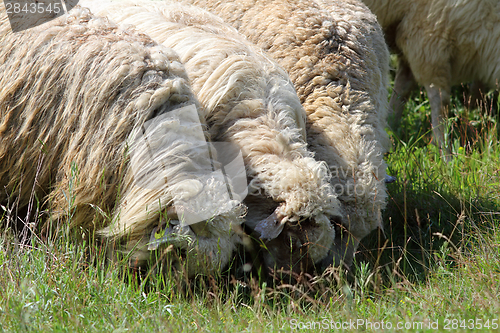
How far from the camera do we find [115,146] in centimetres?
287

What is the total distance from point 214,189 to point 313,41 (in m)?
1.68

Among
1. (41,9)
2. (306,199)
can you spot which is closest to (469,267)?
(306,199)

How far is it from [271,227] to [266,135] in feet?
1.82

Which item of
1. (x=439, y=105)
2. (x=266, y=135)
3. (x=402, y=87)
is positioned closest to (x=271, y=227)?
(x=266, y=135)

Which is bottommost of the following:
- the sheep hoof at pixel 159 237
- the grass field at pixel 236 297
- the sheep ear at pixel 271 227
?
the grass field at pixel 236 297

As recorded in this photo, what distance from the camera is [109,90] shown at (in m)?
2.91

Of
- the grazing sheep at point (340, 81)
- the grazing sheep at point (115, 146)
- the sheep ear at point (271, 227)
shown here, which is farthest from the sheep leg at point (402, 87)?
the grazing sheep at point (115, 146)

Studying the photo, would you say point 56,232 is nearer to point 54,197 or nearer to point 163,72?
point 54,197

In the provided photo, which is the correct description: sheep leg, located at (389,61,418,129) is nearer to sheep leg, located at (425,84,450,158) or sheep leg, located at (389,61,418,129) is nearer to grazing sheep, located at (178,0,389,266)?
sheep leg, located at (425,84,450,158)

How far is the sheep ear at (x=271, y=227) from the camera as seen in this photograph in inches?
114

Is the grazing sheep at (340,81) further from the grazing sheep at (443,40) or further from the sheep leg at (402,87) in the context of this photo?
the sheep leg at (402,87)

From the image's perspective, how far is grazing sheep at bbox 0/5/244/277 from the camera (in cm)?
279

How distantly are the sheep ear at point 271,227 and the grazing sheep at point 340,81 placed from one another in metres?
0.43

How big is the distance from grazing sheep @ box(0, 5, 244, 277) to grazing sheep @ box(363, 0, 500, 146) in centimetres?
333
